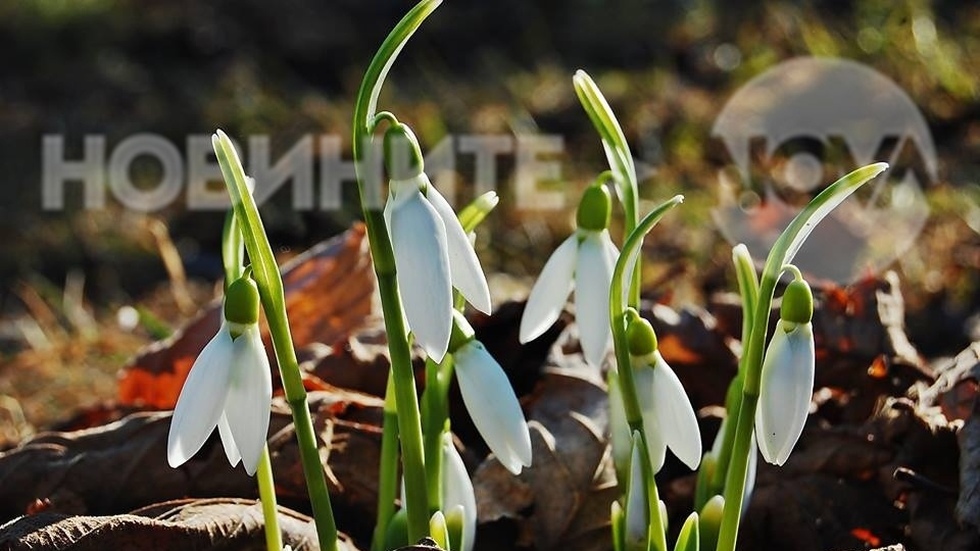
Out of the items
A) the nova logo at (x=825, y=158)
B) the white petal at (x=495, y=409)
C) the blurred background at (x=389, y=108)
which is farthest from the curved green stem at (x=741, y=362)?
the nova logo at (x=825, y=158)

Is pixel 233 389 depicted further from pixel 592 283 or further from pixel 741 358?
pixel 741 358

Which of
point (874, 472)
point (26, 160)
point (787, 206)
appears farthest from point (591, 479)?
point (26, 160)

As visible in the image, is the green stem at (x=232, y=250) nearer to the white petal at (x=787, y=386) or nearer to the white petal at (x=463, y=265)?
the white petal at (x=463, y=265)

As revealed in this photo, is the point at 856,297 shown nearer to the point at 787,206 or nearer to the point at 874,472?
the point at 874,472

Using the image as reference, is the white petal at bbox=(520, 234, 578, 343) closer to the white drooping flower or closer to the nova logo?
the white drooping flower

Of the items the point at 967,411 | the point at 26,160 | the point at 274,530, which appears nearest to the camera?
the point at 274,530

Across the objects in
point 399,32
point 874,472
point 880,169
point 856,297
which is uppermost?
point 399,32
